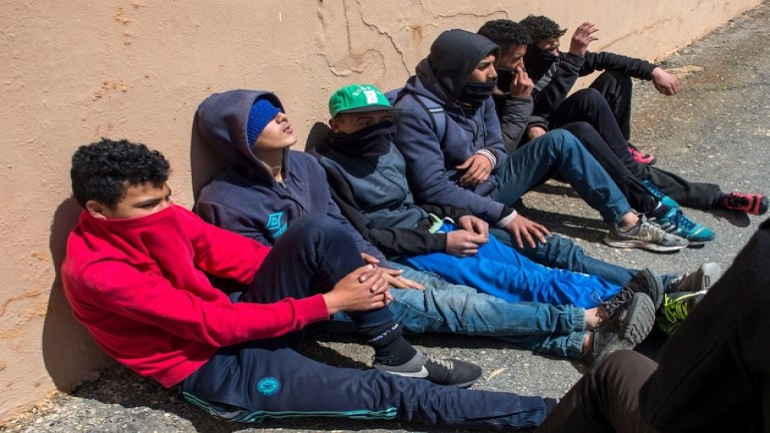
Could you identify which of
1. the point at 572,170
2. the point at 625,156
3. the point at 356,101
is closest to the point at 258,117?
the point at 356,101

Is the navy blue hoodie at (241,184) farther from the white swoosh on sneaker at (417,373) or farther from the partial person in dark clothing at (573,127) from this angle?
Answer: the partial person in dark clothing at (573,127)

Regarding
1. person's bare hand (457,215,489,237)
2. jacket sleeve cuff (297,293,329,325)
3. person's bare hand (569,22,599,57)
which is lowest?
person's bare hand (457,215,489,237)

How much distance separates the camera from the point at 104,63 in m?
2.46

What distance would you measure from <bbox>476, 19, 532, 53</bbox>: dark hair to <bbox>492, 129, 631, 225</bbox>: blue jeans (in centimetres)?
60

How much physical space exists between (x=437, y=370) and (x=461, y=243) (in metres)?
0.74

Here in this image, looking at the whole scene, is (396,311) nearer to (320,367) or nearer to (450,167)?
(320,367)

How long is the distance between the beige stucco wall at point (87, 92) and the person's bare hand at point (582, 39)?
1.61 m

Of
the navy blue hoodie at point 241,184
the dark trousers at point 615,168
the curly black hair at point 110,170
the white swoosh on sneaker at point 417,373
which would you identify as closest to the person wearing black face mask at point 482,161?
the dark trousers at point 615,168

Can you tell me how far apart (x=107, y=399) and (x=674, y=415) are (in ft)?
6.80

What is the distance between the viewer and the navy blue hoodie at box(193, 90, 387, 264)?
278 centimetres

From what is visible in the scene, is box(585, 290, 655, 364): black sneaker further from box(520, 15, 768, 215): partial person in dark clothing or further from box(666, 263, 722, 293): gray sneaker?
box(520, 15, 768, 215): partial person in dark clothing

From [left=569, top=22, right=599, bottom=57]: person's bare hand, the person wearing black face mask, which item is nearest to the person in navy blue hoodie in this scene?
the person wearing black face mask

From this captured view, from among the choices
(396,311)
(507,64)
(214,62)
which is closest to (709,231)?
(507,64)

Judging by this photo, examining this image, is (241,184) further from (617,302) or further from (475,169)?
(617,302)
